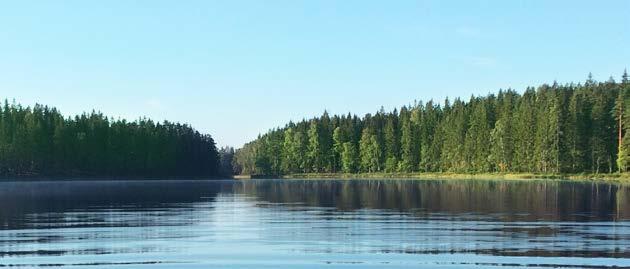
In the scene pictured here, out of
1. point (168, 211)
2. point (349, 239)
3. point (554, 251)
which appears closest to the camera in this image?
point (554, 251)

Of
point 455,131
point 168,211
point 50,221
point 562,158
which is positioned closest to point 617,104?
point 562,158

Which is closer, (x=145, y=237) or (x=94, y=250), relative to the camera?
(x=94, y=250)

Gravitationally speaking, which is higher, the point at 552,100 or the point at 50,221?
the point at 552,100

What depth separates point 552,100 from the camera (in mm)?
159750

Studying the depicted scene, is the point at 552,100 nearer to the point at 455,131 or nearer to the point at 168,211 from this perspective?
the point at 455,131

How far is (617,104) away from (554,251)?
12472cm

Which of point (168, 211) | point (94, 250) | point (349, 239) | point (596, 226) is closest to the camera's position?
point (94, 250)

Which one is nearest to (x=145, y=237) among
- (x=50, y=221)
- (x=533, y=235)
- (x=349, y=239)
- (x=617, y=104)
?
(x=349, y=239)

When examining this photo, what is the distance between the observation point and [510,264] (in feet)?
76.4

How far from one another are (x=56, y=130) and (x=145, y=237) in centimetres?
16827

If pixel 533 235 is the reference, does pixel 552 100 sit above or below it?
above

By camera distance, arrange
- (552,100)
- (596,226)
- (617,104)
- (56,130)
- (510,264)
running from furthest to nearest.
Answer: (56,130) < (552,100) < (617,104) < (596,226) < (510,264)

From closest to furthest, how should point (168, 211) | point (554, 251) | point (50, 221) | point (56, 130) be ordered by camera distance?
point (554, 251) < point (50, 221) < point (168, 211) < point (56, 130)

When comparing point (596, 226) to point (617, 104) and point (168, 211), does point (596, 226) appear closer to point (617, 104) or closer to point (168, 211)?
point (168, 211)
